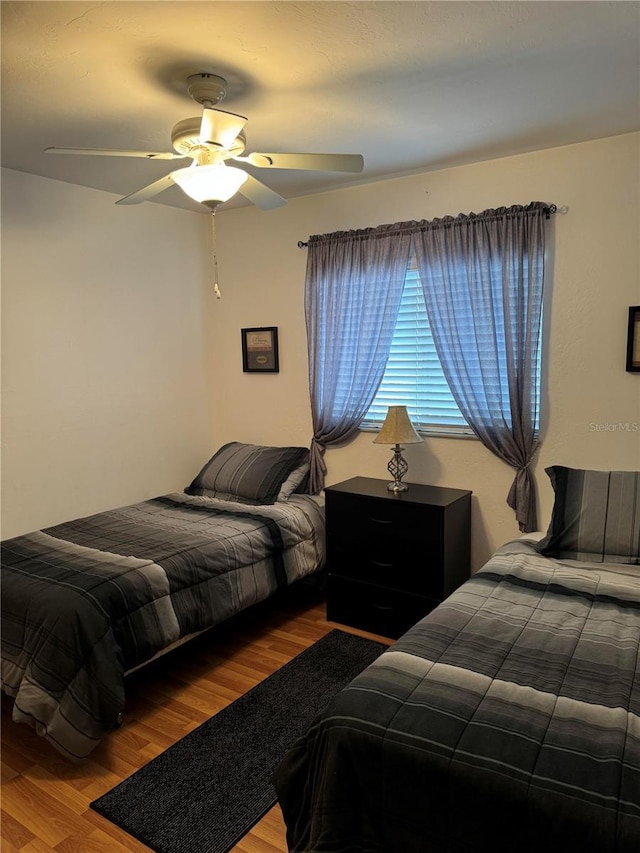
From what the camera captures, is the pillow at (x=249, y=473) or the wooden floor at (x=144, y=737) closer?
the wooden floor at (x=144, y=737)

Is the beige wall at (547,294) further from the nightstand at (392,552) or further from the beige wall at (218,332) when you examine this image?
the nightstand at (392,552)

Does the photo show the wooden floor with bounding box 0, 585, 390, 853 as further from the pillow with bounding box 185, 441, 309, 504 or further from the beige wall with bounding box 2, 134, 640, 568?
the beige wall with bounding box 2, 134, 640, 568

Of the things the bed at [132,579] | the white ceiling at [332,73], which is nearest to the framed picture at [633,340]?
the white ceiling at [332,73]

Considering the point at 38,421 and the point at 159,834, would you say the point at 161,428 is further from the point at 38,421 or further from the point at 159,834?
the point at 159,834

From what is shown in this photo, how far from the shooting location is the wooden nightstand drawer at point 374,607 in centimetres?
318

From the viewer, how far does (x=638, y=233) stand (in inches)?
112

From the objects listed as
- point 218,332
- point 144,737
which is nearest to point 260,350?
point 218,332

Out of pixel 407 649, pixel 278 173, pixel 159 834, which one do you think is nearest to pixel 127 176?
pixel 278 173

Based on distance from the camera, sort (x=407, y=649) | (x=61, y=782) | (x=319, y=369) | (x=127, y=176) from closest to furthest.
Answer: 1. (x=407, y=649)
2. (x=61, y=782)
3. (x=127, y=176)
4. (x=319, y=369)

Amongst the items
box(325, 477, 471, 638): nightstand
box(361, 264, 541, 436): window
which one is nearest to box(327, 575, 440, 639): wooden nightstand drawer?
box(325, 477, 471, 638): nightstand

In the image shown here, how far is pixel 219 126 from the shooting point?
6.48ft

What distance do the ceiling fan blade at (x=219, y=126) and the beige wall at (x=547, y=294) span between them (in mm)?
1672

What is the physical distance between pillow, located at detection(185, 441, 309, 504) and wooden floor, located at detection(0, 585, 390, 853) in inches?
27.7

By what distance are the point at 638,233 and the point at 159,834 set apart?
123 inches
